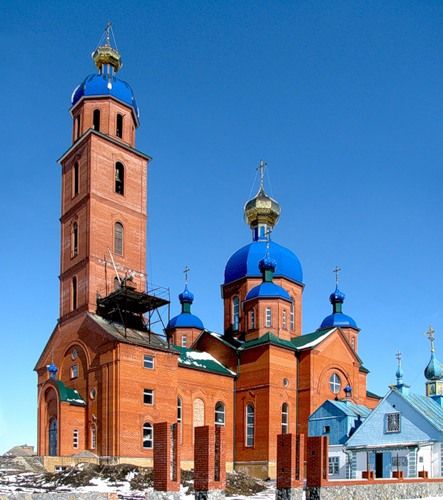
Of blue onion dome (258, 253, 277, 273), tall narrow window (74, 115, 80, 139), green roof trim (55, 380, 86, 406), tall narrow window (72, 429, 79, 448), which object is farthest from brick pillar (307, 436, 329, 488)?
tall narrow window (74, 115, 80, 139)

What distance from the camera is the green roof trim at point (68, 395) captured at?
1067 inches

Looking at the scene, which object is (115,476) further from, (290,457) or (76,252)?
(76,252)

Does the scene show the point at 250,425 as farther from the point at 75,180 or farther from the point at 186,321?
the point at 75,180

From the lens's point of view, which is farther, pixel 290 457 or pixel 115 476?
pixel 115 476

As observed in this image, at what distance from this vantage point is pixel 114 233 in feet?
100

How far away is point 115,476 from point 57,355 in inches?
339

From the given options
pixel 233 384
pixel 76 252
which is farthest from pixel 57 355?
pixel 233 384

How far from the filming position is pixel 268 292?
3331cm

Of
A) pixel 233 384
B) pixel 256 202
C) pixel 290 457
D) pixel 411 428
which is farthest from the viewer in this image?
pixel 256 202

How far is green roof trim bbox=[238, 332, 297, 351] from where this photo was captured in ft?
104

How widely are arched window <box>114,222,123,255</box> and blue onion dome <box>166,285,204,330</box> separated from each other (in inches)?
391

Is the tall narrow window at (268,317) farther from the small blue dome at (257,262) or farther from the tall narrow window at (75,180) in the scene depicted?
the tall narrow window at (75,180)

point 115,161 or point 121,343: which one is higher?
point 115,161

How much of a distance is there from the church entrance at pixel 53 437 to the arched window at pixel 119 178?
425 inches
